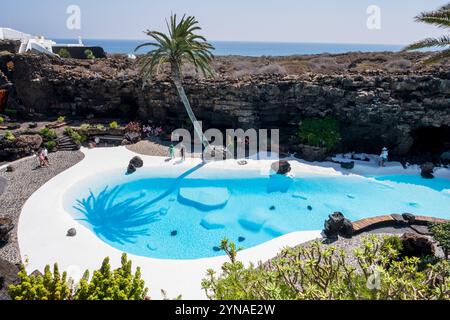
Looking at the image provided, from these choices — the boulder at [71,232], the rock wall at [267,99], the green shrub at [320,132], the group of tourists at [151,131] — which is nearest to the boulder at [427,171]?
the rock wall at [267,99]

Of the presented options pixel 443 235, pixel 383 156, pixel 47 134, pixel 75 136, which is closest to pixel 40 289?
pixel 443 235

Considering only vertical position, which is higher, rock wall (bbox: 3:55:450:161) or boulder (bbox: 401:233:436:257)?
rock wall (bbox: 3:55:450:161)

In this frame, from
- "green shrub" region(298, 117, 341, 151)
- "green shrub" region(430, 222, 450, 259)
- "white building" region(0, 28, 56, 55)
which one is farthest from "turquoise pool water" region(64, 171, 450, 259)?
"white building" region(0, 28, 56, 55)

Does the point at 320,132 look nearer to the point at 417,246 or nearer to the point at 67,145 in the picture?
the point at 417,246

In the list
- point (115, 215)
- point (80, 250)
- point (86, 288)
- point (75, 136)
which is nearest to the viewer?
point (86, 288)

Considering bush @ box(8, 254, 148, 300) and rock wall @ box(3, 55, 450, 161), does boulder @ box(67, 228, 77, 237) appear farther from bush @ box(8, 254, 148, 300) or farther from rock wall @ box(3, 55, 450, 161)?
rock wall @ box(3, 55, 450, 161)

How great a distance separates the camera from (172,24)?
59.9 feet

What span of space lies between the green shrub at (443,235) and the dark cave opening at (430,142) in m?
12.9

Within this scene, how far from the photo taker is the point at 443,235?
10203 millimetres

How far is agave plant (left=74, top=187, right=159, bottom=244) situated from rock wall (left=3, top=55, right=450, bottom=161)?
453 inches

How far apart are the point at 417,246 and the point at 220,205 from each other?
9.05 metres

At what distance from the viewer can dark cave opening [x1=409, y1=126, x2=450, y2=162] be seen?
71.7 feet
